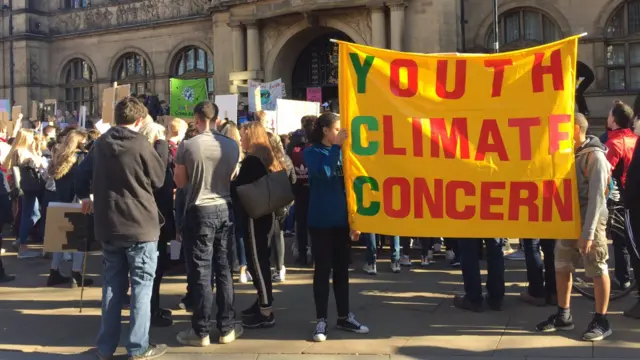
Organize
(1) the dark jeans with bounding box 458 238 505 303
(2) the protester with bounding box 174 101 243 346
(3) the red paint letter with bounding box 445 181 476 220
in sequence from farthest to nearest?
(1) the dark jeans with bounding box 458 238 505 303, (3) the red paint letter with bounding box 445 181 476 220, (2) the protester with bounding box 174 101 243 346

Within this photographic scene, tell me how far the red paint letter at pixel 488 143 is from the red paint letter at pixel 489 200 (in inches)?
9.2

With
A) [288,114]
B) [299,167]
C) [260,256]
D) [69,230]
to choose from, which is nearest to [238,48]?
[288,114]

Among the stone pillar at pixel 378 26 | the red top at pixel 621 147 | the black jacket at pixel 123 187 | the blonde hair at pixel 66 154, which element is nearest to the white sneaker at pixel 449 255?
the red top at pixel 621 147

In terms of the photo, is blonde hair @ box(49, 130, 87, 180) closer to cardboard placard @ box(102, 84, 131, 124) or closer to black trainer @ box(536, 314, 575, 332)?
cardboard placard @ box(102, 84, 131, 124)

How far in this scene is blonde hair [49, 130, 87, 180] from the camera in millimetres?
8227

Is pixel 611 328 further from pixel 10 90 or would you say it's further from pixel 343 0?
pixel 10 90

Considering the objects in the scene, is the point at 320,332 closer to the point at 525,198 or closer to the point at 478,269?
the point at 478,269

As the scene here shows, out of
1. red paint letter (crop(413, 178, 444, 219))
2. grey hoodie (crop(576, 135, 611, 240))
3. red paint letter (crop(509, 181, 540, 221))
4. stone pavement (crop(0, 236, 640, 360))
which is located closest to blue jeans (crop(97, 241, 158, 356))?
stone pavement (crop(0, 236, 640, 360))

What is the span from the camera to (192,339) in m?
5.83

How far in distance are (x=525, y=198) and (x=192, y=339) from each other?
322 cm

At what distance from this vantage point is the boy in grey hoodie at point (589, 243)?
5.45 meters

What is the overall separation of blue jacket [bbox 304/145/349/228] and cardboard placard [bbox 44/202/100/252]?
8.36 ft

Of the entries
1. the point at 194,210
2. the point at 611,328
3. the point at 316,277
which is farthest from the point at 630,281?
the point at 194,210

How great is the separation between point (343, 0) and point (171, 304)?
48.5 ft
